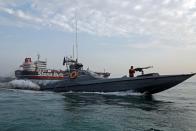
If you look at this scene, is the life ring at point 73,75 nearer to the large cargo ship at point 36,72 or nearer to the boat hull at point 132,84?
the boat hull at point 132,84

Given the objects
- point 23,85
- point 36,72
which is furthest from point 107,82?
point 36,72

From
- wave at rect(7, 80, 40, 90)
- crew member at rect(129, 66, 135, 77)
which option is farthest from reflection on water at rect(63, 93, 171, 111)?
wave at rect(7, 80, 40, 90)

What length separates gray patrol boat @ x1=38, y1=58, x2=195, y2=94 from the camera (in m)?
27.2

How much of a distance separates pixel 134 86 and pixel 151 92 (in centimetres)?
182

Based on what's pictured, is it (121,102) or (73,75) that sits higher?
(73,75)

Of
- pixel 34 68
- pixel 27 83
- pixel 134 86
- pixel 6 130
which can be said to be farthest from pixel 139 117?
pixel 34 68

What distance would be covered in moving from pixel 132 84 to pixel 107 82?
2.62 m

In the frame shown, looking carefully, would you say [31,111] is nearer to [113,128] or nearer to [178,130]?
[113,128]

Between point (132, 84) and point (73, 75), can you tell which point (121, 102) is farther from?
point (73, 75)

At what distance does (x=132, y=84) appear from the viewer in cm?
2812

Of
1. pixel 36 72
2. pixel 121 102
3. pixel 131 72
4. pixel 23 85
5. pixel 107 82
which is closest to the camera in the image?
pixel 121 102

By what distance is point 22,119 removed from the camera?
45.4 ft

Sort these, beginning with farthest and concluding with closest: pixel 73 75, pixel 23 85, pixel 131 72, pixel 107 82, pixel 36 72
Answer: pixel 36 72 → pixel 23 85 → pixel 73 75 → pixel 107 82 → pixel 131 72

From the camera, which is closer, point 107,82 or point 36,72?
point 107,82
